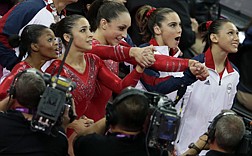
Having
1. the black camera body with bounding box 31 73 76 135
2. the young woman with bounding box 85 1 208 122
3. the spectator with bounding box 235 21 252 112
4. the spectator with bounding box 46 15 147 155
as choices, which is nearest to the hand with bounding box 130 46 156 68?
the spectator with bounding box 46 15 147 155

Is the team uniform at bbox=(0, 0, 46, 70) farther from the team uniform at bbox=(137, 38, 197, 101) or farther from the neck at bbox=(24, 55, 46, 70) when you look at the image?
the team uniform at bbox=(137, 38, 197, 101)

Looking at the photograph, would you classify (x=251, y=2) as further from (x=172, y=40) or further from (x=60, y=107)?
(x=60, y=107)

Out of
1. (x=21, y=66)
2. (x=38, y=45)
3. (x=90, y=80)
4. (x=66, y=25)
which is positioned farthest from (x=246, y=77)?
(x=21, y=66)

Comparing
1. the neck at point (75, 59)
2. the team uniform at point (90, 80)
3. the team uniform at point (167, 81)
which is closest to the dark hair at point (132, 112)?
the team uniform at point (90, 80)

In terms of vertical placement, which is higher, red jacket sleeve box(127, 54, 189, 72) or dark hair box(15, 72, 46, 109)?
dark hair box(15, 72, 46, 109)

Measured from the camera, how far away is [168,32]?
5.13 meters

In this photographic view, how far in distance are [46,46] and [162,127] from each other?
1283 millimetres

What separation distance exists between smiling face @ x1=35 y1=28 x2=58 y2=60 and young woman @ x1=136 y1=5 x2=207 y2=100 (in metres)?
0.79

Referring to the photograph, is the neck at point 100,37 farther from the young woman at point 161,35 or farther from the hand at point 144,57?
the hand at point 144,57

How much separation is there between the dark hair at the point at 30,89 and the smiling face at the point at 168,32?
177 centimetres

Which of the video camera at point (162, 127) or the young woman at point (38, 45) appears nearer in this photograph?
the video camera at point (162, 127)

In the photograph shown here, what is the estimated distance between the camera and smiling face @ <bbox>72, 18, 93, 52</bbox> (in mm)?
4383

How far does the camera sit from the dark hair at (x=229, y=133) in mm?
3693

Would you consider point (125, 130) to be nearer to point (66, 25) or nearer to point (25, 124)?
point (25, 124)
